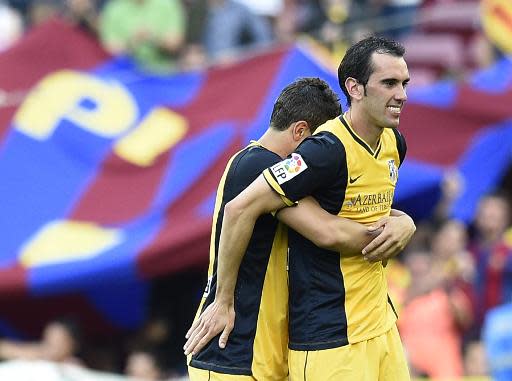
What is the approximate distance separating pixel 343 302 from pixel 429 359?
4.47m

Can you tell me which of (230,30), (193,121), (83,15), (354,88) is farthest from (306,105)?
(230,30)

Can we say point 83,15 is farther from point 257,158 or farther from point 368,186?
point 368,186

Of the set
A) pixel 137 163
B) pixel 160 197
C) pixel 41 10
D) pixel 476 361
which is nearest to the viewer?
pixel 476 361

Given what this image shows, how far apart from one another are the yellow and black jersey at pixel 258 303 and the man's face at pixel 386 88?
1.60 feet

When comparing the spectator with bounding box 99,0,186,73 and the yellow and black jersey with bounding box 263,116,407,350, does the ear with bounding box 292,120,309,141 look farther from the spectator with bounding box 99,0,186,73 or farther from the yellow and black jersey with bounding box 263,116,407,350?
the spectator with bounding box 99,0,186,73

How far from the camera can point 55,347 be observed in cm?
1036

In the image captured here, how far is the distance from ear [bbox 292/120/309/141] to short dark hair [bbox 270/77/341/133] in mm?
15

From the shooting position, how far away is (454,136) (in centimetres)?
1032

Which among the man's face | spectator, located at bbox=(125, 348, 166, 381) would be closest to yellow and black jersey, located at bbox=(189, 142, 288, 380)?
the man's face

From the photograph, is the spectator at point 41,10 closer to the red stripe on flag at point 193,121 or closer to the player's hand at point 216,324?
the red stripe on flag at point 193,121

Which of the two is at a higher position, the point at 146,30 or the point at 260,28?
the point at 260,28

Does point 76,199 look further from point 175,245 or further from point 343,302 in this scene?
point 343,302

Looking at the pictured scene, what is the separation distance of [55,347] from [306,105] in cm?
537

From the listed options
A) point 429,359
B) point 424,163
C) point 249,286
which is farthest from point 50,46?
point 249,286
